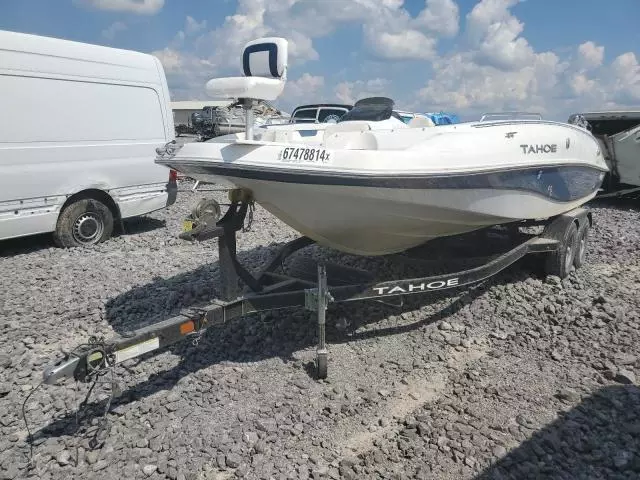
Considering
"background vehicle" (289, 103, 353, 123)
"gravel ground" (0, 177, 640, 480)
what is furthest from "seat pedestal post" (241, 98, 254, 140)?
"background vehicle" (289, 103, 353, 123)

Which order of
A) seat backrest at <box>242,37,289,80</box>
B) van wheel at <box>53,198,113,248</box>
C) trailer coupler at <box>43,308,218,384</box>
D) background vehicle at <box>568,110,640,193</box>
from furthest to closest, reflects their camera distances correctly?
background vehicle at <box>568,110,640,193</box>
van wheel at <box>53,198,113,248</box>
seat backrest at <box>242,37,289,80</box>
trailer coupler at <box>43,308,218,384</box>

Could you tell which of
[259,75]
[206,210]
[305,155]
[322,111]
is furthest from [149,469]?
[322,111]

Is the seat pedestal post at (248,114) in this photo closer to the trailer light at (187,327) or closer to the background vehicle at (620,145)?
the trailer light at (187,327)

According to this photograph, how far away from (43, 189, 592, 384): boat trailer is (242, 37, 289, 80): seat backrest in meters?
0.95

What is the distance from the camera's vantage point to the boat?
353cm

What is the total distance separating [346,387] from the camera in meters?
3.51

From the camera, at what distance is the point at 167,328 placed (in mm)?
3080

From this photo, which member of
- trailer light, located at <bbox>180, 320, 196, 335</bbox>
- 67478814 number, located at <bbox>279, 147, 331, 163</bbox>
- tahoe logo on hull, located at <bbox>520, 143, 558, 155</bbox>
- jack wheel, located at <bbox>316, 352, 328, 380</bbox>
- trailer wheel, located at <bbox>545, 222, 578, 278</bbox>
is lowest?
jack wheel, located at <bbox>316, 352, 328, 380</bbox>

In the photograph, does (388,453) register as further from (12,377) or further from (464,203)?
(12,377)

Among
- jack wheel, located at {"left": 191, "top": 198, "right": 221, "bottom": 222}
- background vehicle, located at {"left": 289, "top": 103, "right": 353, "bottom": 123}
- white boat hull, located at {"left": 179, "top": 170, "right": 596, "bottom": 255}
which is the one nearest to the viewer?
white boat hull, located at {"left": 179, "top": 170, "right": 596, "bottom": 255}

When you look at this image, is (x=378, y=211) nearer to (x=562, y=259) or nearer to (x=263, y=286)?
(x=263, y=286)

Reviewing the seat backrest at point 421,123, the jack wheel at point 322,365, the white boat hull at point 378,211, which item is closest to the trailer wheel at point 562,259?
the white boat hull at point 378,211

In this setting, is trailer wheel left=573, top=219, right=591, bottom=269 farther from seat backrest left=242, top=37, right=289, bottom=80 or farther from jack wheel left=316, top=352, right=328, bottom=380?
seat backrest left=242, top=37, right=289, bottom=80

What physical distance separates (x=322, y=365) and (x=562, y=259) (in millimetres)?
2899
